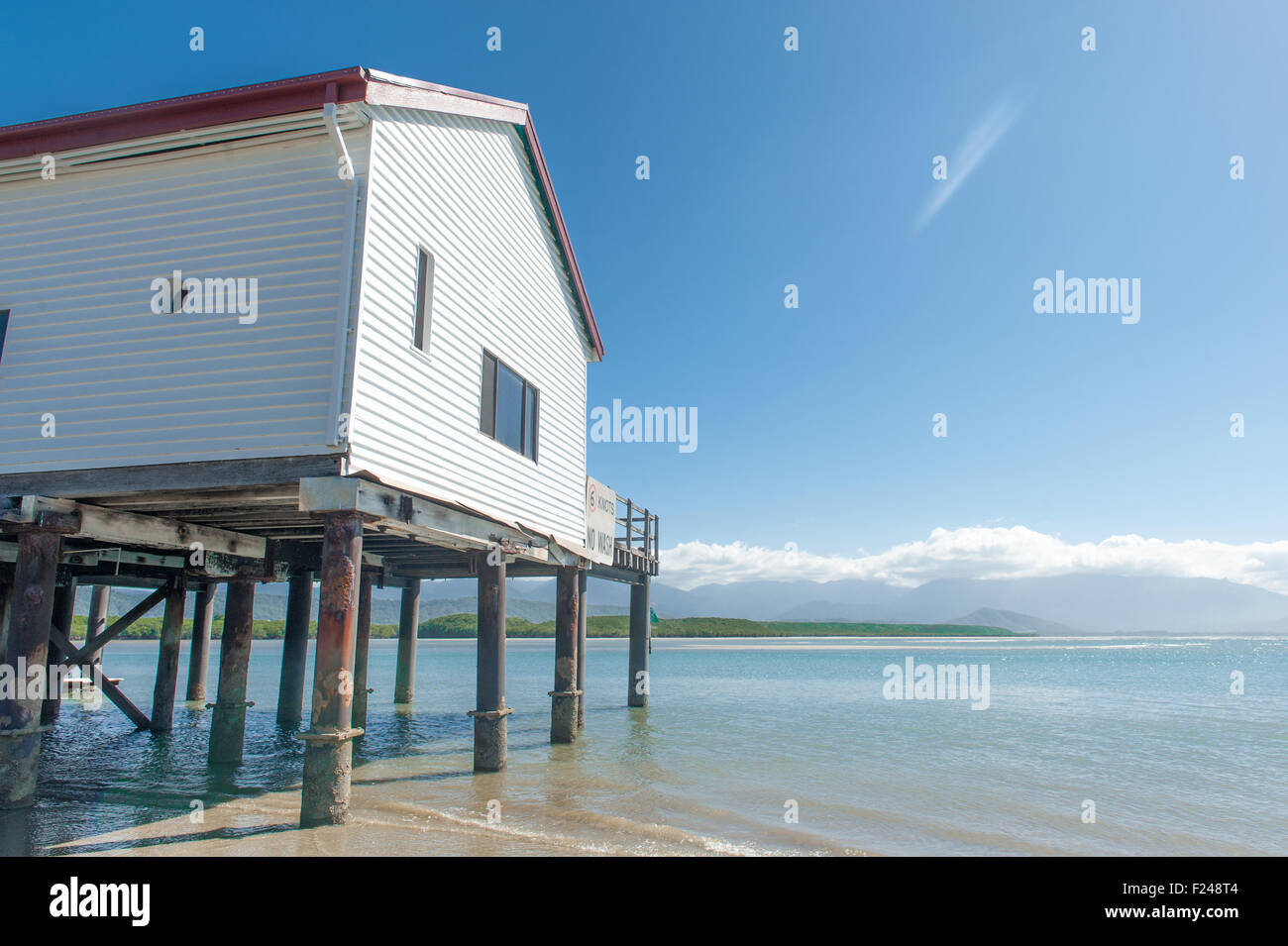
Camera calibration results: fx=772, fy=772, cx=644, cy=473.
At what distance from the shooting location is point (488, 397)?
12.3 m

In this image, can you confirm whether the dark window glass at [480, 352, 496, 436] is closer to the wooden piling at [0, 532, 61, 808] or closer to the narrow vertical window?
the narrow vertical window

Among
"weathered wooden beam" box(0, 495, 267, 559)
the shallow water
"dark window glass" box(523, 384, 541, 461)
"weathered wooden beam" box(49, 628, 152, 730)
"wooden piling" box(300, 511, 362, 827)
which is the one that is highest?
"dark window glass" box(523, 384, 541, 461)

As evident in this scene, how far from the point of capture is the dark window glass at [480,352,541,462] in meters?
12.3

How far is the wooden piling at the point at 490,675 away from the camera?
12930mm

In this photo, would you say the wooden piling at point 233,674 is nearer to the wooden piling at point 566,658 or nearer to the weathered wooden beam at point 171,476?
the weathered wooden beam at point 171,476

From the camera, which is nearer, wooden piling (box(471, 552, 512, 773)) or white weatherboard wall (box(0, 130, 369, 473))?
white weatherboard wall (box(0, 130, 369, 473))

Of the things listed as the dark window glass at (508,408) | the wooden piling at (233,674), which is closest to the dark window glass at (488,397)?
the dark window glass at (508,408)

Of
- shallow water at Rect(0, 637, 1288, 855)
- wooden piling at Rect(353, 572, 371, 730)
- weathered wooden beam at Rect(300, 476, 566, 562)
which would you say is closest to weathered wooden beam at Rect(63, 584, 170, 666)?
shallow water at Rect(0, 637, 1288, 855)

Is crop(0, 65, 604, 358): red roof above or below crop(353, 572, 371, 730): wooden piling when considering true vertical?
above

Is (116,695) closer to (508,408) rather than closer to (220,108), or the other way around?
(508,408)

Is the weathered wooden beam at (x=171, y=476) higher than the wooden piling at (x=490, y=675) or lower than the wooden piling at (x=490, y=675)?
higher

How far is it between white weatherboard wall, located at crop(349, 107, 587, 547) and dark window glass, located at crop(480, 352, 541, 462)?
196 millimetres

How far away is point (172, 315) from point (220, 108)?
2540 millimetres

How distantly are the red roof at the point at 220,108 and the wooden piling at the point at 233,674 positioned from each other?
274 inches
